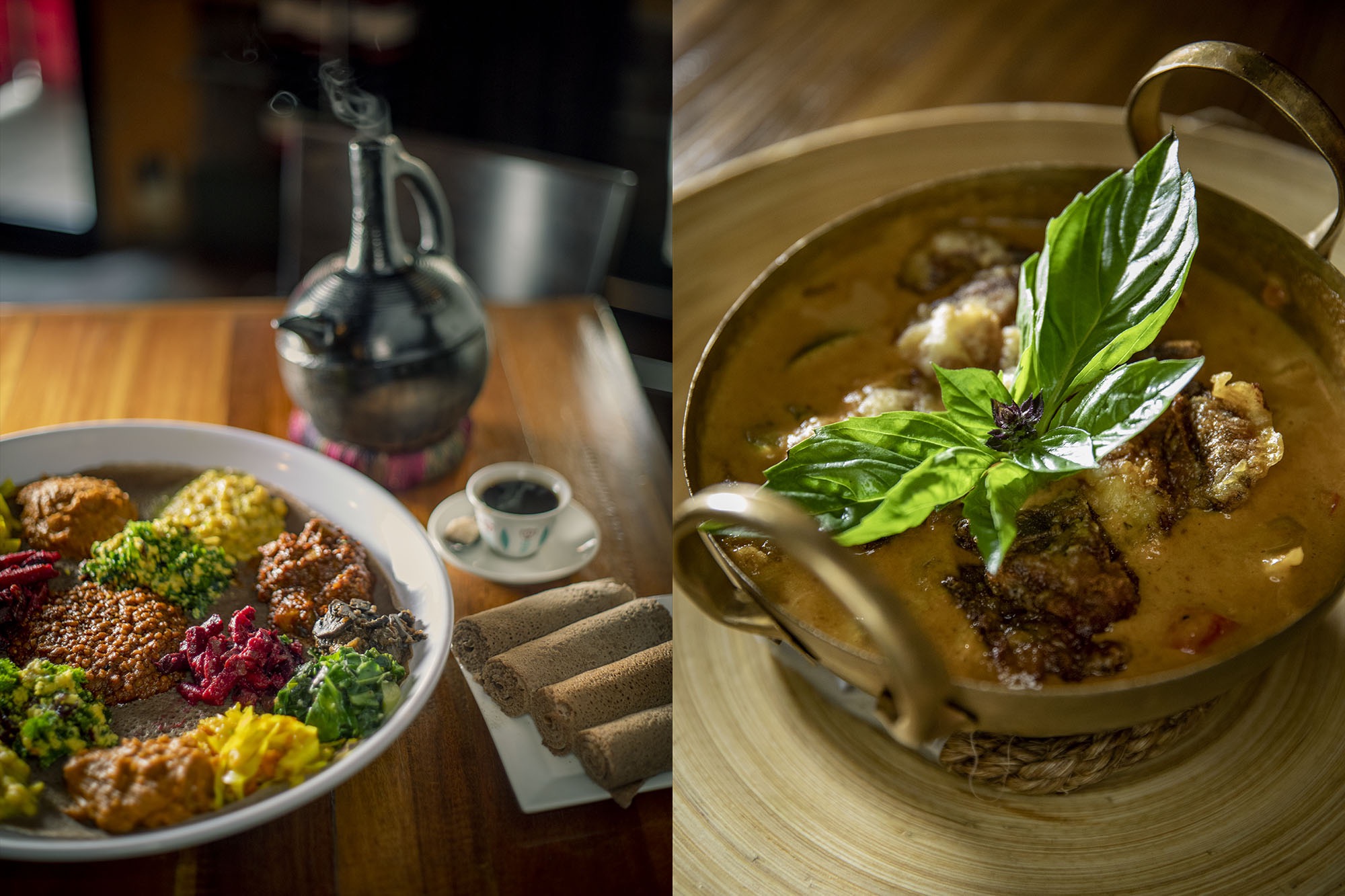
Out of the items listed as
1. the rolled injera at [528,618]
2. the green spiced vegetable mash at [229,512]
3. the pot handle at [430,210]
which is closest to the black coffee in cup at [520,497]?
the rolled injera at [528,618]

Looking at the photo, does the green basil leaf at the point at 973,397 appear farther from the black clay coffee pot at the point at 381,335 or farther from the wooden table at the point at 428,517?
the black clay coffee pot at the point at 381,335

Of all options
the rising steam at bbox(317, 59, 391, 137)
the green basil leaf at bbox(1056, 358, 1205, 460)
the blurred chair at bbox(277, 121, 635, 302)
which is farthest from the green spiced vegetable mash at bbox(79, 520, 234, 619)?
the blurred chair at bbox(277, 121, 635, 302)

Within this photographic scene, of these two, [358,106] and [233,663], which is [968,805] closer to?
[233,663]

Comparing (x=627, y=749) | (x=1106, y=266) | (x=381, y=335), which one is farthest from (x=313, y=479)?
(x=1106, y=266)

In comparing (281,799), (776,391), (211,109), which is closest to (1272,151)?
(776,391)

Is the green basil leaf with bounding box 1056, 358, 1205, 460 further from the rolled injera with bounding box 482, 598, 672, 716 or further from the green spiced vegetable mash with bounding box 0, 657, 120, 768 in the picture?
the green spiced vegetable mash with bounding box 0, 657, 120, 768

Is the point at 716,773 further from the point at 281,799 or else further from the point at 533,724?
the point at 281,799
